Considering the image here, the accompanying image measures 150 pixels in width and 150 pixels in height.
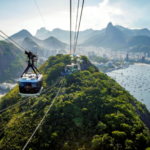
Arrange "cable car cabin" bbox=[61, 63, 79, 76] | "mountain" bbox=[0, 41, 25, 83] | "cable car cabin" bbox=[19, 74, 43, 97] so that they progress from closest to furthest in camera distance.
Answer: "cable car cabin" bbox=[19, 74, 43, 97] < "cable car cabin" bbox=[61, 63, 79, 76] < "mountain" bbox=[0, 41, 25, 83]

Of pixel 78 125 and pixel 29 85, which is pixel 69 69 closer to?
pixel 78 125

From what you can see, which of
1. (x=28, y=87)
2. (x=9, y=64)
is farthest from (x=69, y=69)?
(x=9, y=64)

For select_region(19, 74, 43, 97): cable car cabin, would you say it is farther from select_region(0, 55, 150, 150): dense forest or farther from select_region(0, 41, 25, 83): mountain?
select_region(0, 41, 25, 83): mountain

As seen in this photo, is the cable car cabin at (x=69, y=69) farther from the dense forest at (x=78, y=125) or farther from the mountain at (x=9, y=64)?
the mountain at (x=9, y=64)

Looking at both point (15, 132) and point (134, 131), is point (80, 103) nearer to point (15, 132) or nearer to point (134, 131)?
point (134, 131)

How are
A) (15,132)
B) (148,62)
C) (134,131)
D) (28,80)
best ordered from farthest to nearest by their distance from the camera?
(148,62)
(15,132)
(134,131)
(28,80)

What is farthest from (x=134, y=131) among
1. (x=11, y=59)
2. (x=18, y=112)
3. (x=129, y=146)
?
(x=11, y=59)

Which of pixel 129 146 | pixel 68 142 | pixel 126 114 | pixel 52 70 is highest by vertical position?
pixel 52 70

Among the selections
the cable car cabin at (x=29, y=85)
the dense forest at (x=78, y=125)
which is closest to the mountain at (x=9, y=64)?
the dense forest at (x=78, y=125)

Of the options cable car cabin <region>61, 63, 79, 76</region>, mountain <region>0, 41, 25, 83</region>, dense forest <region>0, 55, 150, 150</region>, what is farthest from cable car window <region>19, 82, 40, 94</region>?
mountain <region>0, 41, 25, 83</region>
